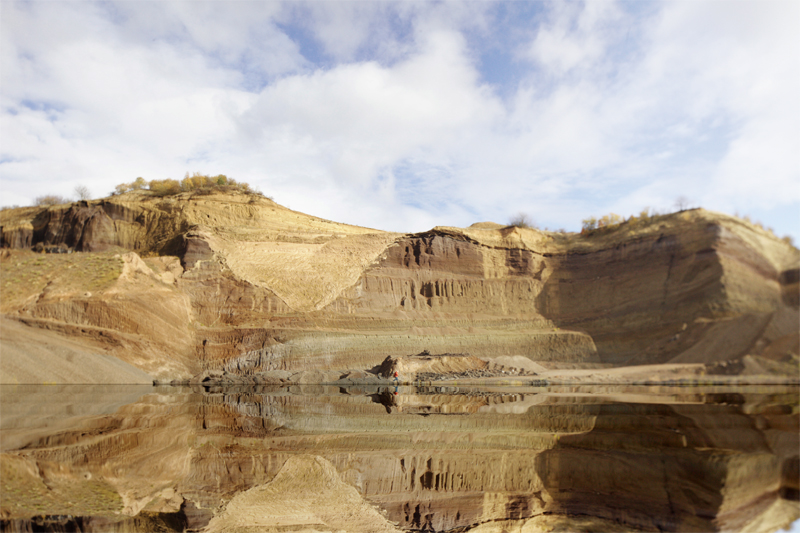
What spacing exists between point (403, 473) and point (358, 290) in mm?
29400

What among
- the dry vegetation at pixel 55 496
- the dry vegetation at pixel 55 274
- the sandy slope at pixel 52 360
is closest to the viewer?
the dry vegetation at pixel 55 496

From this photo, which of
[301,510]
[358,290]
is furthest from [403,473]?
[358,290]

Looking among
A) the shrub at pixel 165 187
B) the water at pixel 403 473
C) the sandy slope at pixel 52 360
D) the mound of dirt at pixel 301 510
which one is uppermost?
the shrub at pixel 165 187

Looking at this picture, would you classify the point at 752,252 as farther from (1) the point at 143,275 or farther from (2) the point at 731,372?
(1) the point at 143,275

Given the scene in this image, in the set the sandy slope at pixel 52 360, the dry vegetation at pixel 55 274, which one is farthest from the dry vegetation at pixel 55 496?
the dry vegetation at pixel 55 274

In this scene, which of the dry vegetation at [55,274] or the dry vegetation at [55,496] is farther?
the dry vegetation at [55,274]

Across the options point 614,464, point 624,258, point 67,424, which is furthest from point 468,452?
point 624,258

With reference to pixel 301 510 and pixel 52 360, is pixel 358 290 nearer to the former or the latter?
pixel 52 360

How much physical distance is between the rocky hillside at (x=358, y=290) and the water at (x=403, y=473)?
17.3 metres

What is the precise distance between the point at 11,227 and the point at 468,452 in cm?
4845

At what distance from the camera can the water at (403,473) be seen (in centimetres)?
525

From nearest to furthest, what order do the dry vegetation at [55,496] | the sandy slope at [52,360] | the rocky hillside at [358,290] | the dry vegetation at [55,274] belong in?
the dry vegetation at [55,496] < the sandy slope at [52,360] < the dry vegetation at [55,274] < the rocky hillside at [358,290]

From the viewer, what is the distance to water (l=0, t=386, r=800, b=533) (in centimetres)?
525

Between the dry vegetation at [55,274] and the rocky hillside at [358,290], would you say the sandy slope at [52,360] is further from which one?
the dry vegetation at [55,274]
